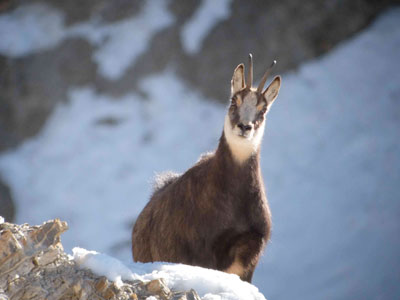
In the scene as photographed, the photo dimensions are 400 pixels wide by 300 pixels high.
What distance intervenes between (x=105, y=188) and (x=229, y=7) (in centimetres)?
422

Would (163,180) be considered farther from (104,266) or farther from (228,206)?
(104,266)

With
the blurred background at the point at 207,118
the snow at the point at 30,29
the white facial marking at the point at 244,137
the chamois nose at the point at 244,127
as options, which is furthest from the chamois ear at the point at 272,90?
the snow at the point at 30,29

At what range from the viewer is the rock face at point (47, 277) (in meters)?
4.32

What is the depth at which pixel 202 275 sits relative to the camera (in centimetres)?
470

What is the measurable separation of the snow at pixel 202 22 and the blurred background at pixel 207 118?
0.07 ft

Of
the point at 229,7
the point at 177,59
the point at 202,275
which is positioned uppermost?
the point at 229,7

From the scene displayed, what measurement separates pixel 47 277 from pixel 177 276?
826mm

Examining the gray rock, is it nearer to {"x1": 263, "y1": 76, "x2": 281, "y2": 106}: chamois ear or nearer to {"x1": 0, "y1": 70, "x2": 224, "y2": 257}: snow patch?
{"x1": 0, "y1": 70, "x2": 224, "y2": 257}: snow patch

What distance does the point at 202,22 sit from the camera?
1364 cm

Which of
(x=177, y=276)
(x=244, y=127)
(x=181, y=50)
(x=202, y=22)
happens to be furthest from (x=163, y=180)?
(x=202, y=22)

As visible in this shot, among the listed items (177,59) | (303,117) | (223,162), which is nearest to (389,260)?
(303,117)

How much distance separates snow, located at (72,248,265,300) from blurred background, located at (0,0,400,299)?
271 inches

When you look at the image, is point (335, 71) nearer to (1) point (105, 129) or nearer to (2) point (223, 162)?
(1) point (105, 129)

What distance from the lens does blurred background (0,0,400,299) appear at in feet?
39.3
